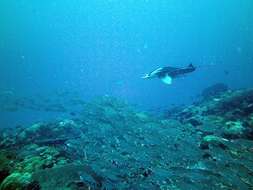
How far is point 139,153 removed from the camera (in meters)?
7.46

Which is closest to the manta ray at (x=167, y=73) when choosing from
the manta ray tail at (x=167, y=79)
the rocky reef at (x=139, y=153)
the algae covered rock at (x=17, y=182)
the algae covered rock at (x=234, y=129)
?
the manta ray tail at (x=167, y=79)

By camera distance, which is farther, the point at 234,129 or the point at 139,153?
the point at 234,129

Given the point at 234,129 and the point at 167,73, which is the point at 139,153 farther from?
the point at 234,129

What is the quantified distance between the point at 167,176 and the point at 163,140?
3.15 meters

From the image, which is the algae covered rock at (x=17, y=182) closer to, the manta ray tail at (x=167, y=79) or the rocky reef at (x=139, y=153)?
the rocky reef at (x=139, y=153)

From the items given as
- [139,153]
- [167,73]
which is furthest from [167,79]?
[139,153]

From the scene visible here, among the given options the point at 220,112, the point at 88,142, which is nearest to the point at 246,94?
the point at 220,112

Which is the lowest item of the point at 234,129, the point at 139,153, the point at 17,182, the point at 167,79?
the point at 234,129

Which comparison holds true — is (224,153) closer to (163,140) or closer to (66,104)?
(163,140)

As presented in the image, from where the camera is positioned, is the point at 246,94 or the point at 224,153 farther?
the point at 246,94

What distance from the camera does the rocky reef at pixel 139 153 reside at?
4.53 meters

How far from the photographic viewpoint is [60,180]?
4.03m

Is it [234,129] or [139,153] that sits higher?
[139,153]

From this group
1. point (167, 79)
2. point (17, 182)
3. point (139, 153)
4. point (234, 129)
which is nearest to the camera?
point (17, 182)
